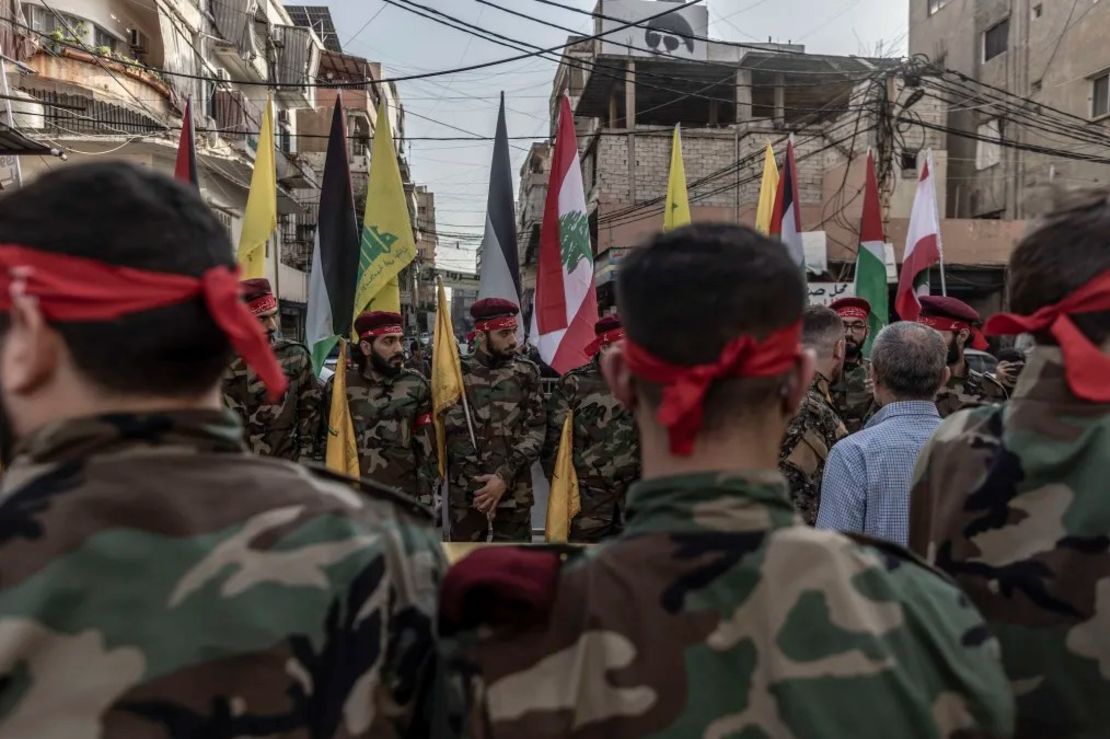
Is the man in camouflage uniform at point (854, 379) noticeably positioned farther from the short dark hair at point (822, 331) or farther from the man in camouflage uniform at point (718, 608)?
the man in camouflage uniform at point (718, 608)

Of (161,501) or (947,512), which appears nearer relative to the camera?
(161,501)

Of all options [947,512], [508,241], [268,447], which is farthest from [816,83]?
[947,512]

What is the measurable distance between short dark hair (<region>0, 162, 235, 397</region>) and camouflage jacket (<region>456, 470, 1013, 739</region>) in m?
0.57

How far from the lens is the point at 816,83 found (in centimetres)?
2581

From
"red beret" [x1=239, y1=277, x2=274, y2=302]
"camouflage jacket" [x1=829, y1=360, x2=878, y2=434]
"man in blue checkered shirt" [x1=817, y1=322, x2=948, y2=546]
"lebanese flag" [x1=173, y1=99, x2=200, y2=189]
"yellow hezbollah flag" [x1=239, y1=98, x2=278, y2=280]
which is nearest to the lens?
"man in blue checkered shirt" [x1=817, y1=322, x2=948, y2=546]

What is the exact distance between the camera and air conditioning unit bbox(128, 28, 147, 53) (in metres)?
18.5

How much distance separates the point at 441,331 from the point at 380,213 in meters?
0.92

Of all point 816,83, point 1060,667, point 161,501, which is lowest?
point 1060,667

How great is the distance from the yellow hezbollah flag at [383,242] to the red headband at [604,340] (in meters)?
1.33

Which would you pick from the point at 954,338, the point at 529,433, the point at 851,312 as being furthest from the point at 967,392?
the point at 529,433

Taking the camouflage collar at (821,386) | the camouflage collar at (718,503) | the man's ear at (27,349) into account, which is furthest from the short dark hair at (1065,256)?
the camouflage collar at (821,386)

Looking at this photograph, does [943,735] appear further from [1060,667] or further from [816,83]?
[816,83]

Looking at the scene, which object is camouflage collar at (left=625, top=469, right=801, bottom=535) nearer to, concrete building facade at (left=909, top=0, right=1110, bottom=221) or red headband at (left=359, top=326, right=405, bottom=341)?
red headband at (left=359, top=326, right=405, bottom=341)

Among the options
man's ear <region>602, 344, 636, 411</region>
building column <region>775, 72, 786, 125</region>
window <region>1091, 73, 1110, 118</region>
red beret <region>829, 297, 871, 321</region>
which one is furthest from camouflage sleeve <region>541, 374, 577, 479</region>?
building column <region>775, 72, 786, 125</region>
